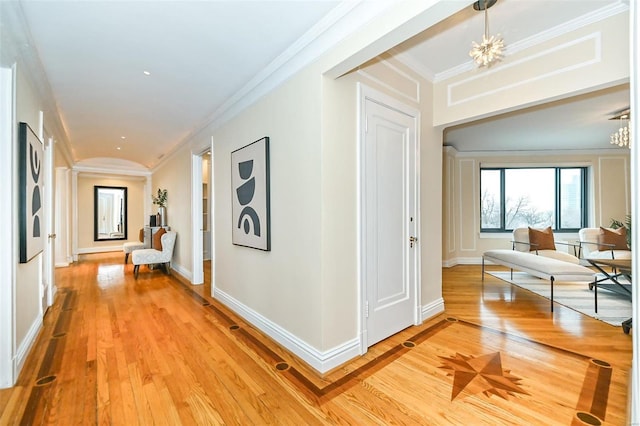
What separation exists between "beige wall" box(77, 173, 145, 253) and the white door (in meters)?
8.18

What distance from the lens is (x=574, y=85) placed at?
2170 millimetres

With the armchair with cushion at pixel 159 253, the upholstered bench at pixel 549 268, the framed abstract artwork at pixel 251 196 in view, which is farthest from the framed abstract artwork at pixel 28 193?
the upholstered bench at pixel 549 268

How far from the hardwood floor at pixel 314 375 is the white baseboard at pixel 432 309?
0.22 feet

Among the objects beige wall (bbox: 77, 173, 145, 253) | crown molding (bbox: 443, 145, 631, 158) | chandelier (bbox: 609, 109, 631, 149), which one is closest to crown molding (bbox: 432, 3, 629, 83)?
chandelier (bbox: 609, 109, 631, 149)

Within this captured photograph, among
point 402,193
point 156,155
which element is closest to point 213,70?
point 402,193

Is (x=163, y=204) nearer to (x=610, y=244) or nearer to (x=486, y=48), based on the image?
(x=486, y=48)

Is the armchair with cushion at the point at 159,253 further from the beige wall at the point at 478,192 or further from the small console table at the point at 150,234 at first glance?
the beige wall at the point at 478,192

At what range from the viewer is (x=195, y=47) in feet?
7.61

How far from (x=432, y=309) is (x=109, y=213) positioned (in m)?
8.99

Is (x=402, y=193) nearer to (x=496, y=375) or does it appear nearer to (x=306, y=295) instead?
(x=306, y=295)

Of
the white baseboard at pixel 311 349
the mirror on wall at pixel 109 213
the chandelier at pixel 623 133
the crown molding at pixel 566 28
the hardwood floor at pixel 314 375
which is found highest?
the crown molding at pixel 566 28

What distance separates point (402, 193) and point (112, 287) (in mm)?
4578

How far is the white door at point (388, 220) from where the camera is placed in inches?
98.7

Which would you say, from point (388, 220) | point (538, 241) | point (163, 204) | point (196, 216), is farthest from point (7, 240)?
point (538, 241)
